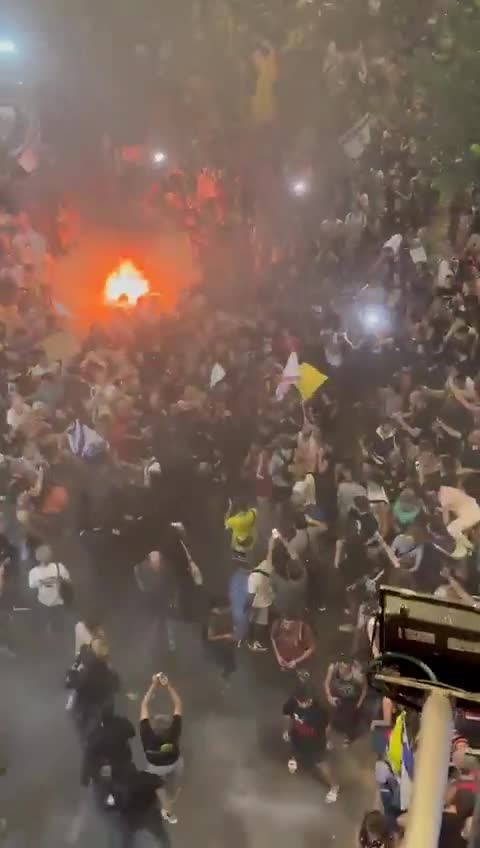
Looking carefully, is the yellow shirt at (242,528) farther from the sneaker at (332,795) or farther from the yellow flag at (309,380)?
the sneaker at (332,795)

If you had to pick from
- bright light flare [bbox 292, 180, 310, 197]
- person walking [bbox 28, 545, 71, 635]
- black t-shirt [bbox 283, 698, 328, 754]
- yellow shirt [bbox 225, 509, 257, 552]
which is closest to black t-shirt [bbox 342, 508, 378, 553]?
yellow shirt [bbox 225, 509, 257, 552]

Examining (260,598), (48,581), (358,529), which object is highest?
(358,529)

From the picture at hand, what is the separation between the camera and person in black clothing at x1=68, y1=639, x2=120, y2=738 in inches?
213

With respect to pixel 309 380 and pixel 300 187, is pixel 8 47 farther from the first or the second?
pixel 309 380

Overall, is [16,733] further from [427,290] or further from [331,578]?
[427,290]

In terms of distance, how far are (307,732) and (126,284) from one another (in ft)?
9.96

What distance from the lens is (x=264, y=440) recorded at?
5.80m

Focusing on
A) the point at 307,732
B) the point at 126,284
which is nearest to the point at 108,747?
the point at 307,732

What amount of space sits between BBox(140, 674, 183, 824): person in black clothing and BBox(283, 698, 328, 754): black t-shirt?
0.67 meters

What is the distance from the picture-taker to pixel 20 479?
5758mm

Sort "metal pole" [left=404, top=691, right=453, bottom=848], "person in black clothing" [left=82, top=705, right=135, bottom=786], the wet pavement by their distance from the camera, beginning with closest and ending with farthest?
"metal pole" [left=404, top=691, right=453, bottom=848], the wet pavement, "person in black clothing" [left=82, top=705, right=135, bottom=786]

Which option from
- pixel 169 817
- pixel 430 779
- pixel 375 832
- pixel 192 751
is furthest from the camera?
pixel 192 751

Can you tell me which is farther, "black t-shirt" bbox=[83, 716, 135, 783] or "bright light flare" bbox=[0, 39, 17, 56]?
"bright light flare" bbox=[0, 39, 17, 56]

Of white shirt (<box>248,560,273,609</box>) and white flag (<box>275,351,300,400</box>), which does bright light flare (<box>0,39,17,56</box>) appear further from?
white shirt (<box>248,560,273,609</box>)
